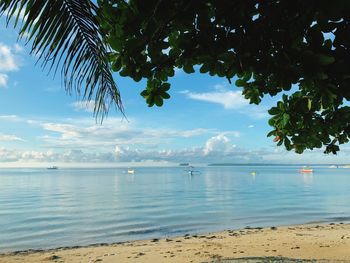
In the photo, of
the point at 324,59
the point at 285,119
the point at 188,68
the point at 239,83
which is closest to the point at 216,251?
the point at 239,83

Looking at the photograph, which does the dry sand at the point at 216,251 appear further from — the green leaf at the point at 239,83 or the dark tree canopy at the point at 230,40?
the dark tree canopy at the point at 230,40

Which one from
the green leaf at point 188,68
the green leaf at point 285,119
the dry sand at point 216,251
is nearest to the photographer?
the green leaf at point 188,68

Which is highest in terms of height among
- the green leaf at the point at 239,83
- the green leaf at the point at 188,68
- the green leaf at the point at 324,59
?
the green leaf at the point at 239,83

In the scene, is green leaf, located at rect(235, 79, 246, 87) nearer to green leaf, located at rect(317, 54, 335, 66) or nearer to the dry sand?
green leaf, located at rect(317, 54, 335, 66)

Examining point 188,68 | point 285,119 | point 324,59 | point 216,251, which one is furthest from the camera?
point 216,251

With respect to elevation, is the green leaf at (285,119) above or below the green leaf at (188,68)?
below

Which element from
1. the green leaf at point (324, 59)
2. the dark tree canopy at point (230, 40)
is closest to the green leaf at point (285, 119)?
the dark tree canopy at point (230, 40)

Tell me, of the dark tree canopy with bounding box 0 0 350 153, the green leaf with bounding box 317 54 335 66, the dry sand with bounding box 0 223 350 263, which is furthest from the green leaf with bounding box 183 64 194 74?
the dry sand with bounding box 0 223 350 263

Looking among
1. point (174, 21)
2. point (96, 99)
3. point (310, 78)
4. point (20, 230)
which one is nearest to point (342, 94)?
point (310, 78)

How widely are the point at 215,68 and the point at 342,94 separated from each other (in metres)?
1.23

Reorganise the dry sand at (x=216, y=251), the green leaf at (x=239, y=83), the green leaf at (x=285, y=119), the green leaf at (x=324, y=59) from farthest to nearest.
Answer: the dry sand at (x=216, y=251) → the green leaf at (x=239, y=83) → the green leaf at (x=285, y=119) → the green leaf at (x=324, y=59)

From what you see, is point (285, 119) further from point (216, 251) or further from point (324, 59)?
point (216, 251)

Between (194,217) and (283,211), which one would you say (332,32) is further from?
(283,211)

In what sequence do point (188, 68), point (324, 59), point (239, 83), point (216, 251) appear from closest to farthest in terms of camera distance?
1. point (324, 59)
2. point (188, 68)
3. point (239, 83)
4. point (216, 251)
